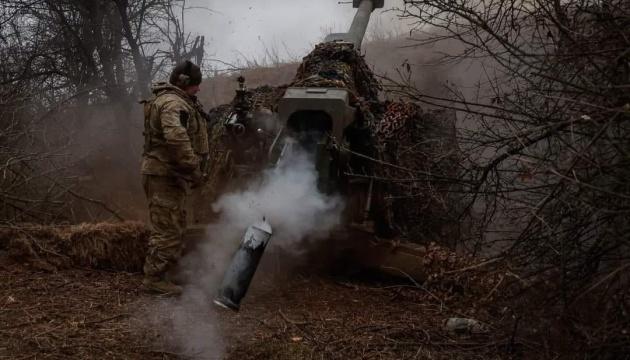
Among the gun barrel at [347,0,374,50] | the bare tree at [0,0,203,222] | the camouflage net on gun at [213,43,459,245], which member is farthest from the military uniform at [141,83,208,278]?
the bare tree at [0,0,203,222]

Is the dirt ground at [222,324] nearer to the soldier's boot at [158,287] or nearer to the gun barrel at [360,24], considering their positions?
the soldier's boot at [158,287]

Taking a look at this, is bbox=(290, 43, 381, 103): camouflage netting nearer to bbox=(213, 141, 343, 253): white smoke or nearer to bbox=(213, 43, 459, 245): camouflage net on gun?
bbox=(213, 43, 459, 245): camouflage net on gun

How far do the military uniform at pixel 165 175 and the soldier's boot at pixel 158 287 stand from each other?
0.04m

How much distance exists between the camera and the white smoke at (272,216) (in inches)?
250

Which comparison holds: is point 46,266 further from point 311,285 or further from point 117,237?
point 311,285

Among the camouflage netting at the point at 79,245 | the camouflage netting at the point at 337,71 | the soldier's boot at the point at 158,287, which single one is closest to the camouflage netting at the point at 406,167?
the camouflage netting at the point at 337,71

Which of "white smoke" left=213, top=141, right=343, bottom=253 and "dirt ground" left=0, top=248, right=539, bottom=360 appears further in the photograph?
"white smoke" left=213, top=141, right=343, bottom=253

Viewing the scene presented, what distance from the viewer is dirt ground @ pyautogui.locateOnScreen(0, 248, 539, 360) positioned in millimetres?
4559

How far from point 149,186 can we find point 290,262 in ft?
5.69

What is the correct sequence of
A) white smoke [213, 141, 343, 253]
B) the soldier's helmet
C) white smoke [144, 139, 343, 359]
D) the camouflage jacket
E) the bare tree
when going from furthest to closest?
the bare tree
white smoke [213, 141, 343, 253]
white smoke [144, 139, 343, 359]
the soldier's helmet
the camouflage jacket

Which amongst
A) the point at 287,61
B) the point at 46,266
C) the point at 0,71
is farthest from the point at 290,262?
the point at 287,61

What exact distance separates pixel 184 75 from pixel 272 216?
5.11 feet

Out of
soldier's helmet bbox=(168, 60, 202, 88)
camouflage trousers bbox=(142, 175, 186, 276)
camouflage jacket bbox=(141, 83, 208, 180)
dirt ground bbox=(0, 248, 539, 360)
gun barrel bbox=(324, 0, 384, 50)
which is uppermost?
gun barrel bbox=(324, 0, 384, 50)

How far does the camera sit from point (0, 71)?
10.2m
